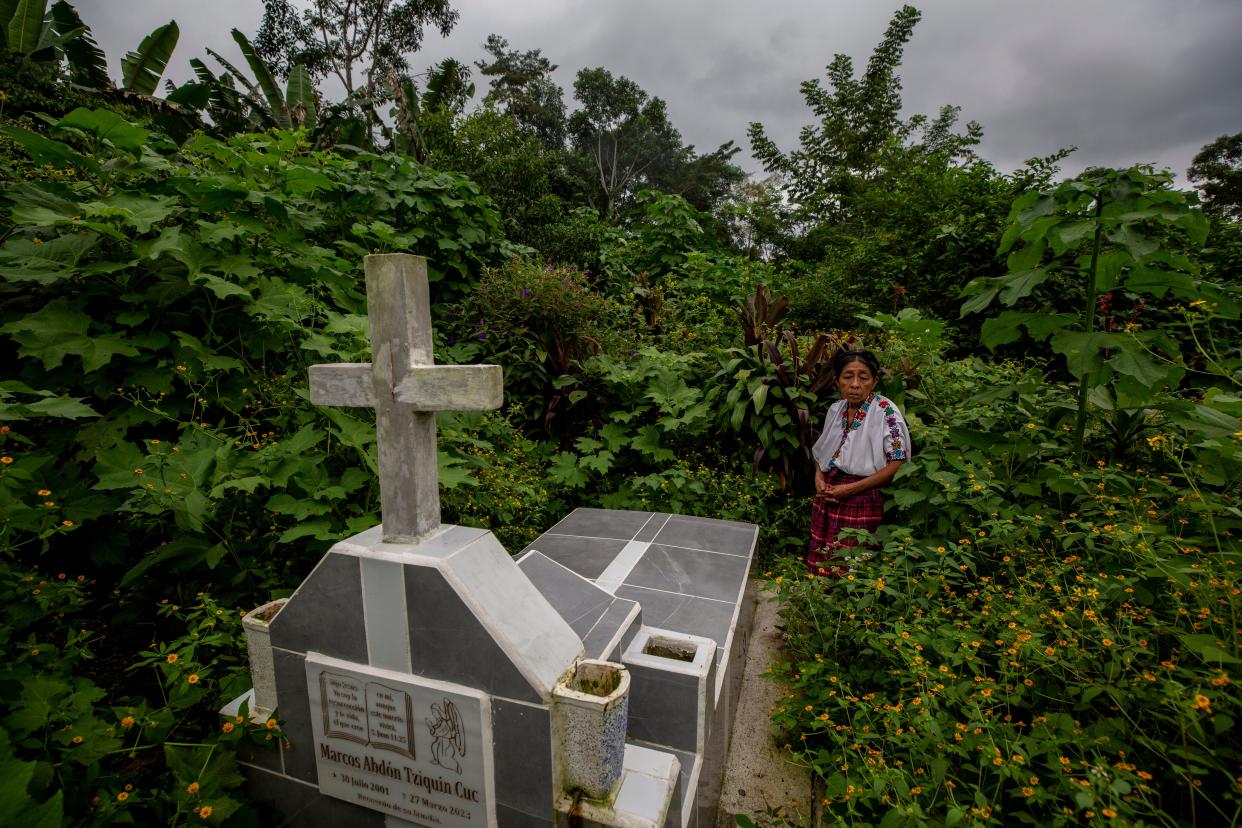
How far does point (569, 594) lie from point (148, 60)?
14.3 m

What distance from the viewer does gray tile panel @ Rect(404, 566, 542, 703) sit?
1.39 meters

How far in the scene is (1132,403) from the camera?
7.50 ft

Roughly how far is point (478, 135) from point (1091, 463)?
10794 mm

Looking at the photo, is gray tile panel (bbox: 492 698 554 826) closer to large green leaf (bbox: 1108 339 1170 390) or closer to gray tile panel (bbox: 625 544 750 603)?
gray tile panel (bbox: 625 544 750 603)

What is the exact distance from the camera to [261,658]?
65.9 inches

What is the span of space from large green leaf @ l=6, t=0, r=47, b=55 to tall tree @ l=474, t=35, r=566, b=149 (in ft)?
64.0

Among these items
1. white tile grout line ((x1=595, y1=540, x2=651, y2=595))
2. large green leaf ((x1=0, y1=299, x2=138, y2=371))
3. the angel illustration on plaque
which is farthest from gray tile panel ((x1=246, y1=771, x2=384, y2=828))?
large green leaf ((x1=0, y1=299, x2=138, y2=371))

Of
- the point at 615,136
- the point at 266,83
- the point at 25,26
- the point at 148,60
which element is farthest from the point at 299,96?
the point at 615,136

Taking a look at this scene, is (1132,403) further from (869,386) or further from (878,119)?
(878,119)

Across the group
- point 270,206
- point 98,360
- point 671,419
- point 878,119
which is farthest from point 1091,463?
point 878,119

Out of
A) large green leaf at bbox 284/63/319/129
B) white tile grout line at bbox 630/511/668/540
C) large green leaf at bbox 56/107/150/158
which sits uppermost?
large green leaf at bbox 284/63/319/129

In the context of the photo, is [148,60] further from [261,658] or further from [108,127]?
[261,658]

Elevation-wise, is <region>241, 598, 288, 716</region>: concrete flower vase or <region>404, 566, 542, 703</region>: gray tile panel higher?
<region>404, 566, 542, 703</region>: gray tile panel

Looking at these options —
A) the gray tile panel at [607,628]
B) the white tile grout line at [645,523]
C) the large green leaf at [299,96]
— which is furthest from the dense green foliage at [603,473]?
the large green leaf at [299,96]
